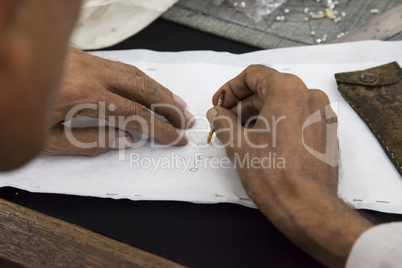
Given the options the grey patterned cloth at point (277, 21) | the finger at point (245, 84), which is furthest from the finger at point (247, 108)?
the grey patterned cloth at point (277, 21)

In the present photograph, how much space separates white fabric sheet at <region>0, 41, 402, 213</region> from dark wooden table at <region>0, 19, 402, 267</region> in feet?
0.05

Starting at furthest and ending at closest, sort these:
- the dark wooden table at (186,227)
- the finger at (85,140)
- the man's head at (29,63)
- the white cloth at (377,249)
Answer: the finger at (85,140) < the dark wooden table at (186,227) < the white cloth at (377,249) < the man's head at (29,63)

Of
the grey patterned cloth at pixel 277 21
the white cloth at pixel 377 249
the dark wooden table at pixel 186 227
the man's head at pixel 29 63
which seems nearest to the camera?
the man's head at pixel 29 63

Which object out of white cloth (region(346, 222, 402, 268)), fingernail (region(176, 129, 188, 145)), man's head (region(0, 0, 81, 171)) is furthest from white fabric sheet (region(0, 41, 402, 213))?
man's head (region(0, 0, 81, 171))

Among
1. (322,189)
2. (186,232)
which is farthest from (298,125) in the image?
(186,232)

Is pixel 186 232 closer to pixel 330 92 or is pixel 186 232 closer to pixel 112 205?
pixel 112 205

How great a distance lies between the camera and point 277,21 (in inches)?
42.7

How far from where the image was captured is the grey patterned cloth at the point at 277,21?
1.04 m

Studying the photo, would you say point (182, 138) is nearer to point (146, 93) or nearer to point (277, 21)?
point (146, 93)

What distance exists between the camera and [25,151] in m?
0.39

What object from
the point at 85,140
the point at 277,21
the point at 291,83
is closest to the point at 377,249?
the point at 291,83

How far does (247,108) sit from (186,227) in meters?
0.23

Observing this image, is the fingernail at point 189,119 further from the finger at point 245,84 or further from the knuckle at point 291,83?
the knuckle at point 291,83

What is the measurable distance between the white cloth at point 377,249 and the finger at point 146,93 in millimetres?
397
